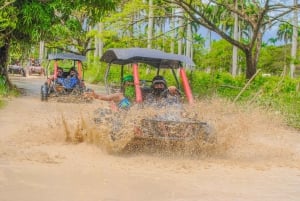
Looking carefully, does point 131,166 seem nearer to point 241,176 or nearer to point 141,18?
point 241,176

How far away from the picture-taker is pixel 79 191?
6.55 m

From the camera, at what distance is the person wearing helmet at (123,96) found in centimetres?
957

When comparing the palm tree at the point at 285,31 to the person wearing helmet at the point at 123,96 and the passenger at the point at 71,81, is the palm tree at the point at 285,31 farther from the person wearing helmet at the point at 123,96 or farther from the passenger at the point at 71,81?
the person wearing helmet at the point at 123,96

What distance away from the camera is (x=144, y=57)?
33.6ft

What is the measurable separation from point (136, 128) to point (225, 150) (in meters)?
1.79

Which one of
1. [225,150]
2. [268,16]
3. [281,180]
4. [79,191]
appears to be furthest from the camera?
[268,16]

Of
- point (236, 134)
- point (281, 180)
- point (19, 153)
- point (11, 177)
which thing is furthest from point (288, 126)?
point (11, 177)

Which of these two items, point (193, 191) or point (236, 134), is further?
point (236, 134)

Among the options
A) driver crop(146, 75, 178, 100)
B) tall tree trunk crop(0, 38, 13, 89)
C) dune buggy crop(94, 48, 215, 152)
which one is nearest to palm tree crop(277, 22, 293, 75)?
driver crop(146, 75, 178, 100)

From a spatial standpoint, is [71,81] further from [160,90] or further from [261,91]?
[160,90]

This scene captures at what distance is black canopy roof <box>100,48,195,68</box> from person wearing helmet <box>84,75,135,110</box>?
0.44 metres

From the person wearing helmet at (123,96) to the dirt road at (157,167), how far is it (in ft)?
1.92

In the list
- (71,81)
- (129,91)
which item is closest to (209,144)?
(129,91)

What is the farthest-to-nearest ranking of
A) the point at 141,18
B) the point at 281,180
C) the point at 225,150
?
the point at 141,18 < the point at 225,150 < the point at 281,180
